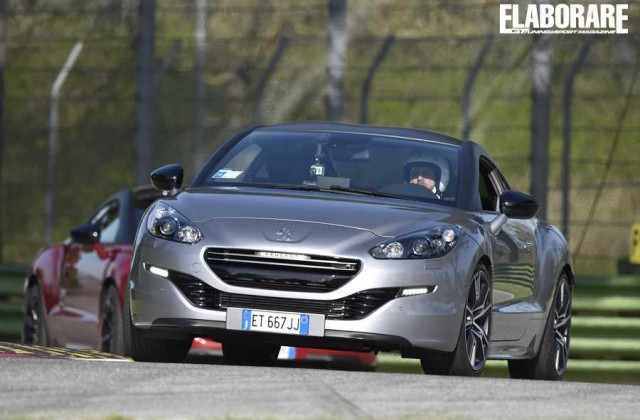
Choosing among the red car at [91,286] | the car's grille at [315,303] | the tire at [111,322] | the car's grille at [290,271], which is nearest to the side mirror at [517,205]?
the car's grille at [315,303]

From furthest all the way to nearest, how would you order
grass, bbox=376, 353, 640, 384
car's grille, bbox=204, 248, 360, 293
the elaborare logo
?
the elaborare logo, grass, bbox=376, 353, 640, 384, car's grille, bbox=204, 248, 360, 293

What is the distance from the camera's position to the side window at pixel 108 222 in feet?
53.6

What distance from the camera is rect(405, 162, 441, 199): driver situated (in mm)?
12500

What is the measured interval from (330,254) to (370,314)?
1.25 ft

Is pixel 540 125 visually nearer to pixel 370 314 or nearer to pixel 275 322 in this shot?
pixel 370 314

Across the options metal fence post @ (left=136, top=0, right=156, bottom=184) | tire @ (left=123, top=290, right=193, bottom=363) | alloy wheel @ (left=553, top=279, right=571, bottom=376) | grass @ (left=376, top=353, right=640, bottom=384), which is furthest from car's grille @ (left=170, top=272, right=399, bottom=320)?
metal fence post @ (left=136, top=0, right=156, bottom=184)

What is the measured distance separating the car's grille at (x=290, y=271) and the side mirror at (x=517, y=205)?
6.07ft

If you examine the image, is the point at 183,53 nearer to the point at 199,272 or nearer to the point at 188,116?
the point at 188,116

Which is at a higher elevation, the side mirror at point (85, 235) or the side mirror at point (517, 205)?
the side mirror at point (517, 205)

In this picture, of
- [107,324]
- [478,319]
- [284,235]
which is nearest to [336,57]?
[107,324]

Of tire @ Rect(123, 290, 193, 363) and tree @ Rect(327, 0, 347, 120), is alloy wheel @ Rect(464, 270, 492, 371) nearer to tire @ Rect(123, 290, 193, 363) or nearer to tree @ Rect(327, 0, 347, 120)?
tire @ Rect(123, 290, 193, 363)

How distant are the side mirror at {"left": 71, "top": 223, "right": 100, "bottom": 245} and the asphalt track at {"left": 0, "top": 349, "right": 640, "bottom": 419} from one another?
5320 millimetres

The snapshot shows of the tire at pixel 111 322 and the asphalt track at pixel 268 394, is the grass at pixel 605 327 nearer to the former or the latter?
the tire at pixel 111 322

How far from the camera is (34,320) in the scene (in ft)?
58.2
